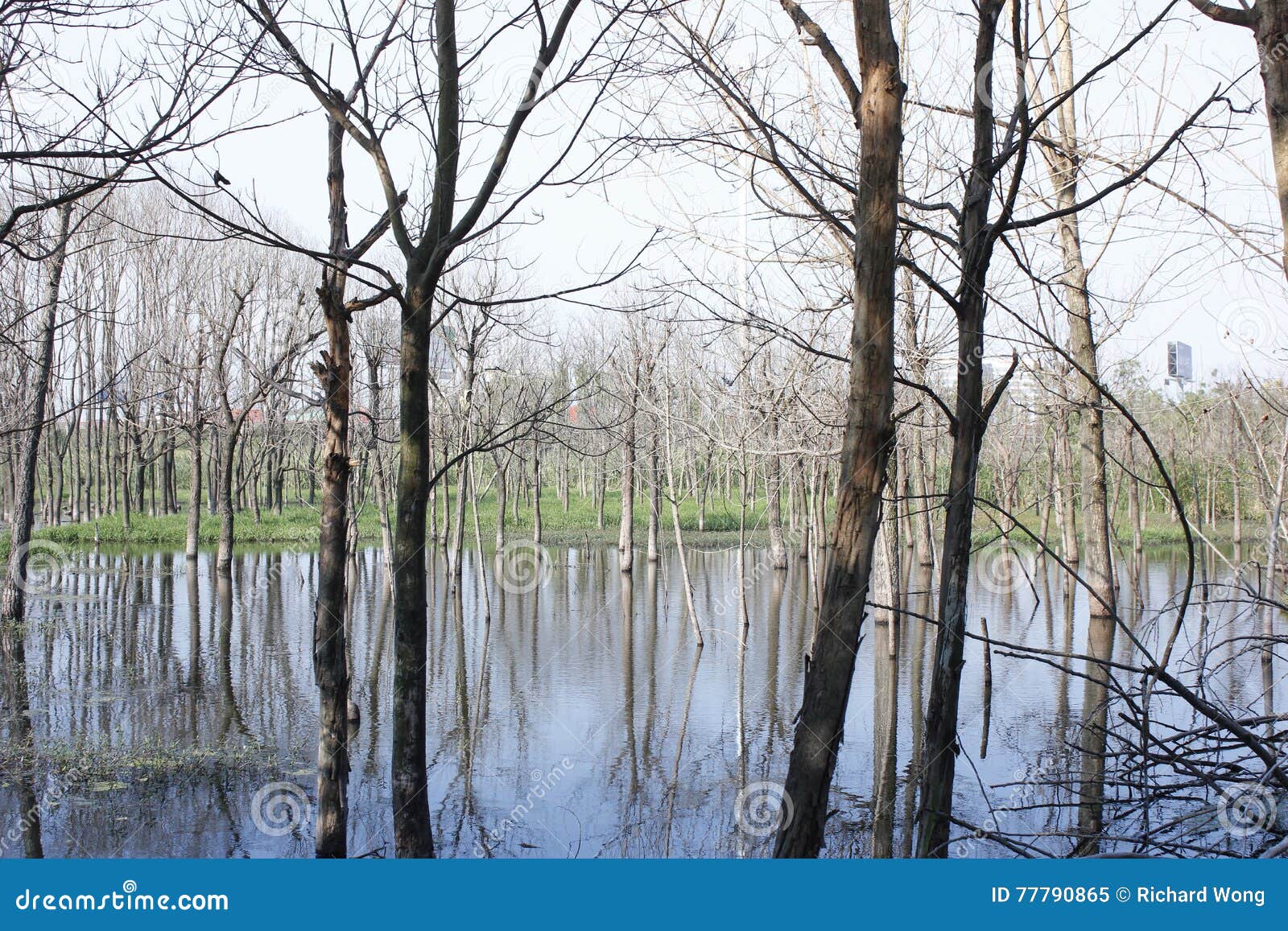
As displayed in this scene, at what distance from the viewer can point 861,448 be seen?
12.6 ft

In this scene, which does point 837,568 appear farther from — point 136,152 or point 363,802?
point 363,802

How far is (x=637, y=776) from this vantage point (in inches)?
337

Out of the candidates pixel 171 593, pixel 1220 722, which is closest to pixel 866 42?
pixel 1220 722

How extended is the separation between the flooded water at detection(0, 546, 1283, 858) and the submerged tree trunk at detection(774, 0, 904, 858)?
2.07ft

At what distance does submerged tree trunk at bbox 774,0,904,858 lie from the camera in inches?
150

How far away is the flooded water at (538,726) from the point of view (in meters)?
7.12

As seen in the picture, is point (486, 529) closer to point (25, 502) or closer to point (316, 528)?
point (316, 528)

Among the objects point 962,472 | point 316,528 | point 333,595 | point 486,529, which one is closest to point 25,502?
point 333,595

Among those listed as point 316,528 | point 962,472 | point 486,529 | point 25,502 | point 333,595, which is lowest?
point 486,529

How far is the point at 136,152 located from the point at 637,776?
6.08m

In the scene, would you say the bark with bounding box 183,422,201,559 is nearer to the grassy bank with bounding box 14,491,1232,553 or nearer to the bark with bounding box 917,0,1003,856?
the grassy bank with bounding box 14,491,1232,553

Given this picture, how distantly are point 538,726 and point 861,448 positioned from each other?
695cm

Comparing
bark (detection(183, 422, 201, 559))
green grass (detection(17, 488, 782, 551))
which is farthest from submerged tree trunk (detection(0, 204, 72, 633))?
green grass (detection(17, 488, 782, 551))

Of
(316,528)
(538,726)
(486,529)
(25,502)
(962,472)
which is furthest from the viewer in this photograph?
(486,529)
